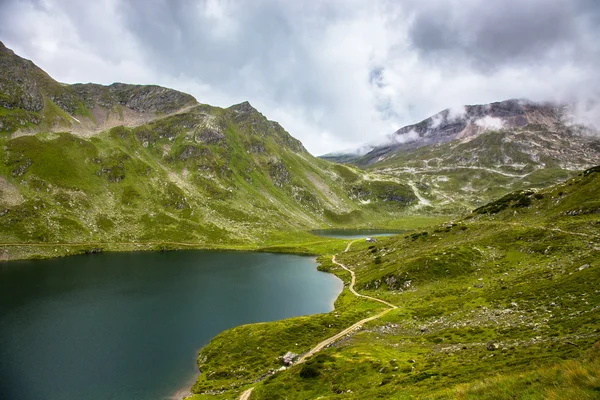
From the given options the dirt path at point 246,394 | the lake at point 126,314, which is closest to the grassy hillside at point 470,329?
the dirt path at point 246,394

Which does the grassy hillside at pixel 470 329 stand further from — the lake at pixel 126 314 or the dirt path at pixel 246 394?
the lake at pixel 126 314

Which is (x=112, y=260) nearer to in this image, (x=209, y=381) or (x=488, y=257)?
(x=209, y=381)

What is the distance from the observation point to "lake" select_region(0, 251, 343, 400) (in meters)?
44.9

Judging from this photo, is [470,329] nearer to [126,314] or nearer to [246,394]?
[246,394]

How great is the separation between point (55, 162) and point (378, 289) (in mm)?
214312

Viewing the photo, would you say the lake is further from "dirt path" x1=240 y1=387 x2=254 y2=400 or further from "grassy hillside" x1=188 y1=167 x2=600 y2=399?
"dirt path" x1=240 y1=387 x2=254 y2=400

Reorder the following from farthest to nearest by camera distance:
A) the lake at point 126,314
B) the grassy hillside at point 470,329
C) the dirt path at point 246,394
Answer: the lake at point 126,314
the dirt path at point 246,394
the grassy hillside at point 470,329

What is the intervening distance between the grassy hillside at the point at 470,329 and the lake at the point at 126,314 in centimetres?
847

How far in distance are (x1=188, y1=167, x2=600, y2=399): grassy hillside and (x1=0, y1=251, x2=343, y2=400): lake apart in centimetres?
847

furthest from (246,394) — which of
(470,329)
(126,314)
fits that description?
(126,314)

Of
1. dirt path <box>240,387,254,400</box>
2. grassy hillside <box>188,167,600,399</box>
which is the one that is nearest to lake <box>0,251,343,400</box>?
grassy hillside <box>188,167,600,399</box>

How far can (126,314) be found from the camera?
229 feet

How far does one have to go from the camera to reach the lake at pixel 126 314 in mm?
44875

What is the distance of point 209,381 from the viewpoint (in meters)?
43.3
